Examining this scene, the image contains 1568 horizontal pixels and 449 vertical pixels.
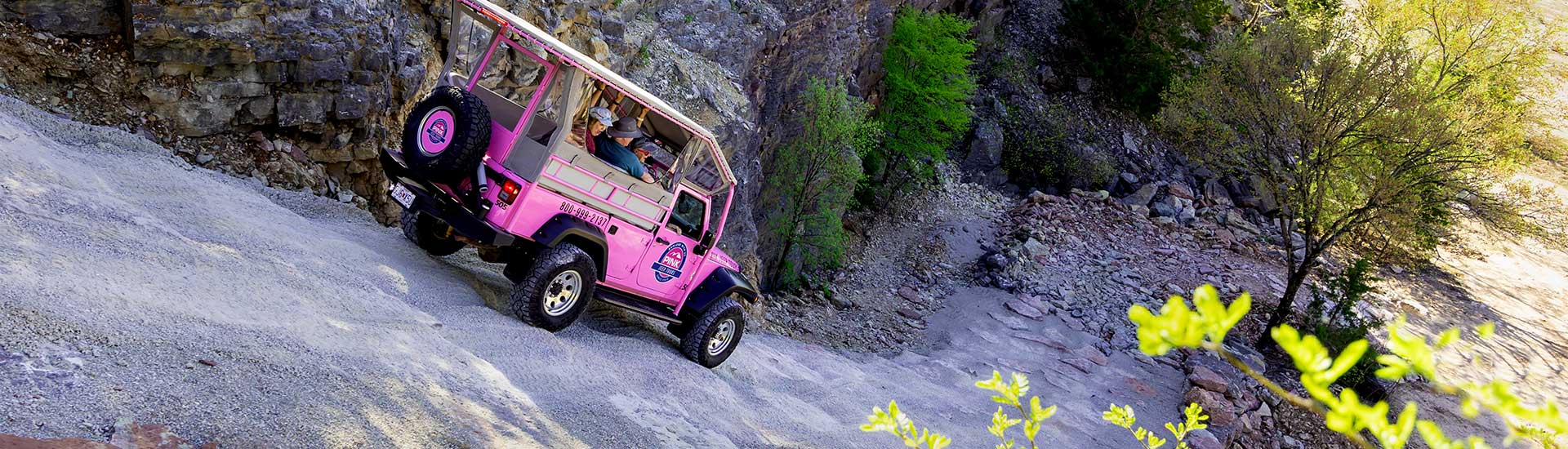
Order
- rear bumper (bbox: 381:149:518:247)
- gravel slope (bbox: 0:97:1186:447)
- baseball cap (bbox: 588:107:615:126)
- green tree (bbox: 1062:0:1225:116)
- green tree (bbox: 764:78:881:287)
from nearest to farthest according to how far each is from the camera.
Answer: gravel slope (bbox: 0:97:1186:447)
rear bumper (bbox: 381:149:518:247)
baseball cap (bbox: 588:107:615:126)
green tree (bbox: 764:78:881:287)
green tree (bbox: 1062:0:1225:116)

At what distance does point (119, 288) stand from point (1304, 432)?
18639mm

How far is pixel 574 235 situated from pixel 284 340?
2.96m

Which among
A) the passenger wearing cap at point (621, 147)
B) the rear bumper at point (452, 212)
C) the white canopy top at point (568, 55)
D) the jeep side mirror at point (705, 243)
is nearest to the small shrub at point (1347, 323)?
the jeep side mirror at point (705, 243)

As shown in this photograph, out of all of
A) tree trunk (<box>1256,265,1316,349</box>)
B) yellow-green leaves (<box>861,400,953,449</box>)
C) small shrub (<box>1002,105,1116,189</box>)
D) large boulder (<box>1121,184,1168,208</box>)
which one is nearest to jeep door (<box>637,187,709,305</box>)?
yellow-green leaves (<box>861,400,953,449</box>)

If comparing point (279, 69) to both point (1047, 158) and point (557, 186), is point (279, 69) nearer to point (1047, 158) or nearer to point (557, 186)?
point (557, 186)

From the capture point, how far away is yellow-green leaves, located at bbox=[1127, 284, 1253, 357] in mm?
1837

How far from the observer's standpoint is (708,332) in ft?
32.4

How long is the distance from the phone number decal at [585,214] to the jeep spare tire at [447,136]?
0.85 metres

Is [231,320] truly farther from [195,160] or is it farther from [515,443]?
[195,160]

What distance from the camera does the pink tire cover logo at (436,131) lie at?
782 centimetres

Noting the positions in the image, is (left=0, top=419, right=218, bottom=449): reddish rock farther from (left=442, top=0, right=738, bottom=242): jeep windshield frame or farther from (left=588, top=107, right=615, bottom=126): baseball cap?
(left=588, top=107, right=615, bottom=126): baseball cap

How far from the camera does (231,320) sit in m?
5.74

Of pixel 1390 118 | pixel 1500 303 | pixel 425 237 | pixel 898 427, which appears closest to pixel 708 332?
pixel 425 237

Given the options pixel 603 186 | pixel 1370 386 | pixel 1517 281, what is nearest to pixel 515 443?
pixel 603 186
